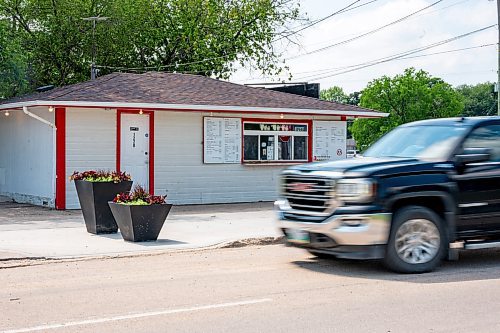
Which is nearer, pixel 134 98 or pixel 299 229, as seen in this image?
pixel 299 229

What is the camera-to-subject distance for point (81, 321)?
23.1 ft

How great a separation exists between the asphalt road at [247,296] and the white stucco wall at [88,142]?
8.09 meters

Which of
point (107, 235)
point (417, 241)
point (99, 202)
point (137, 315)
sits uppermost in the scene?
point (99, 202)

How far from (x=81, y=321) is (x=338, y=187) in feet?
12.6

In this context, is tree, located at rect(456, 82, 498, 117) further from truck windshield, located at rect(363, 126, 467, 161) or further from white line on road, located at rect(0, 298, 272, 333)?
white line on road, located at rect(0, 298, 272, 333)

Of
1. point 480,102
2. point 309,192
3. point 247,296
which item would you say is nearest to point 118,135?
point 309,192

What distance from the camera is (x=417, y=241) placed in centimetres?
959

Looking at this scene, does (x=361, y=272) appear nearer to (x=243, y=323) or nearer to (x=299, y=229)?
(x=299, y=229)

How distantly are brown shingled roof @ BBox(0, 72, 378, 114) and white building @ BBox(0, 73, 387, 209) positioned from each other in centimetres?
4

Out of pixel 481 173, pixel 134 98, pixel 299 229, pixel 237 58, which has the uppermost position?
pixel 237 58

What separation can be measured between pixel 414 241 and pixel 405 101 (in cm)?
8981

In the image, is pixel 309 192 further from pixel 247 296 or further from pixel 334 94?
pixel 334 94

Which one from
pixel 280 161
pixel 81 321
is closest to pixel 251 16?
pixel 280 161

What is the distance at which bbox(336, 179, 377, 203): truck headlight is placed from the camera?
9305 millimetres
